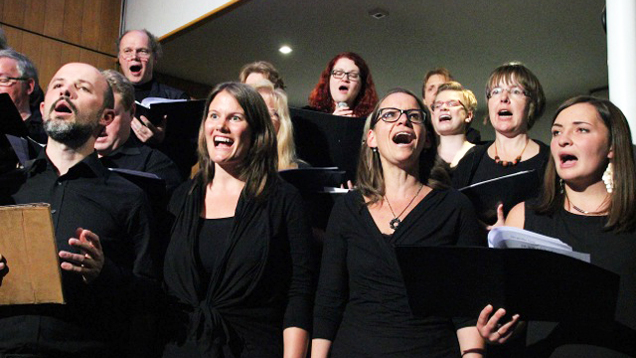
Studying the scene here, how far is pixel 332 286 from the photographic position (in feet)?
5.73

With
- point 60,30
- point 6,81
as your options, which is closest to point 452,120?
point 6,81

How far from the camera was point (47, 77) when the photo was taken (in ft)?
17.8

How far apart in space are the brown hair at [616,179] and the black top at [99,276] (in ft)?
3.74

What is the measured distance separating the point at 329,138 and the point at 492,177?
0.61 metres

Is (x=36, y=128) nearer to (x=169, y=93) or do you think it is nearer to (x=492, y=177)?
(x=169, y=93)

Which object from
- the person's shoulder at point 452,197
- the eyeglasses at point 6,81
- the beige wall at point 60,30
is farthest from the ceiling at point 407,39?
the person's shoulder at point 452,197

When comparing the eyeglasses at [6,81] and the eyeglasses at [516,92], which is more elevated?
the eyeglasses at [516,92]

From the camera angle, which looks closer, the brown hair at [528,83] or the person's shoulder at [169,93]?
the brown hair at [528,83]

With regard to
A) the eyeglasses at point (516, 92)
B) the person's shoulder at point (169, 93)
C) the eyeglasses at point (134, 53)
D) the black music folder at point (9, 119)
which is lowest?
the black music folder at point (9, 119)

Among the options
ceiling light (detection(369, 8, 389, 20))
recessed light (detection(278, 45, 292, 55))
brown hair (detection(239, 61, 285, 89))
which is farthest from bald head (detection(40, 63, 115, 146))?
recessed light (detection(278, 45, 292, 55))

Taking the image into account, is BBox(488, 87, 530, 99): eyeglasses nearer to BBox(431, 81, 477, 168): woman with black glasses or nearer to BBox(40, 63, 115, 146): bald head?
BBox(431, 81, 477, 168): woman with black glasses

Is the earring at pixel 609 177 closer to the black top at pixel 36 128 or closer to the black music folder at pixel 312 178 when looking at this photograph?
the black music folder at pixel 312 178

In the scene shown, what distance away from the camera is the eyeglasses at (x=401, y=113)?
1934 millimetres

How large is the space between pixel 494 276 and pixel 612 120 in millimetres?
714
